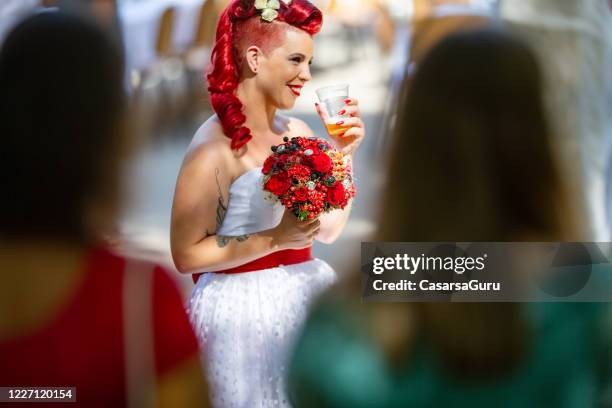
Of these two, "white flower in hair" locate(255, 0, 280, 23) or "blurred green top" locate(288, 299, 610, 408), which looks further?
"white flower in hair" locate(255, 0, 280, 23)

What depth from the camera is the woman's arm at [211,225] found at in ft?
9.16

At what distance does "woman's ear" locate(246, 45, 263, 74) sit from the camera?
110 inches

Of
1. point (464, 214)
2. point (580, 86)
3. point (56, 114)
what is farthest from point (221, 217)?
point (580, 86)

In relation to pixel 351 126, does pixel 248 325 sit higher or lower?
lower

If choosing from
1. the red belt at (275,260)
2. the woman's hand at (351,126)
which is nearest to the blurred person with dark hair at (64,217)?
the red belt at (275,260)

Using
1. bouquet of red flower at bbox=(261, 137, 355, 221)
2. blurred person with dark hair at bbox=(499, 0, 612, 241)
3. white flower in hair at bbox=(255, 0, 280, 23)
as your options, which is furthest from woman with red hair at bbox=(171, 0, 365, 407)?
blurred person with dark hair at bbox=(499, 0, 612, 241)

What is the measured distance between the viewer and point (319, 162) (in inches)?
104

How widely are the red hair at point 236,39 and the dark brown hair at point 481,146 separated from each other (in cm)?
44

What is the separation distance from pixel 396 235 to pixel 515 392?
62 cm

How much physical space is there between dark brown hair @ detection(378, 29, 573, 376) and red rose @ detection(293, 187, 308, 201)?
281 mm

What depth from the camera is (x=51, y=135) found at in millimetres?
2830

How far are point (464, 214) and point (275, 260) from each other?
0.68m

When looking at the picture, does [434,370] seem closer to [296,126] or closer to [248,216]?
[248,216]

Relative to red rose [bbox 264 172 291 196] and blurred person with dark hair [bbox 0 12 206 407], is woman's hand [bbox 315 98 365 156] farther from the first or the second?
blurred person with dark hair [bbox 0 12 206 407]
